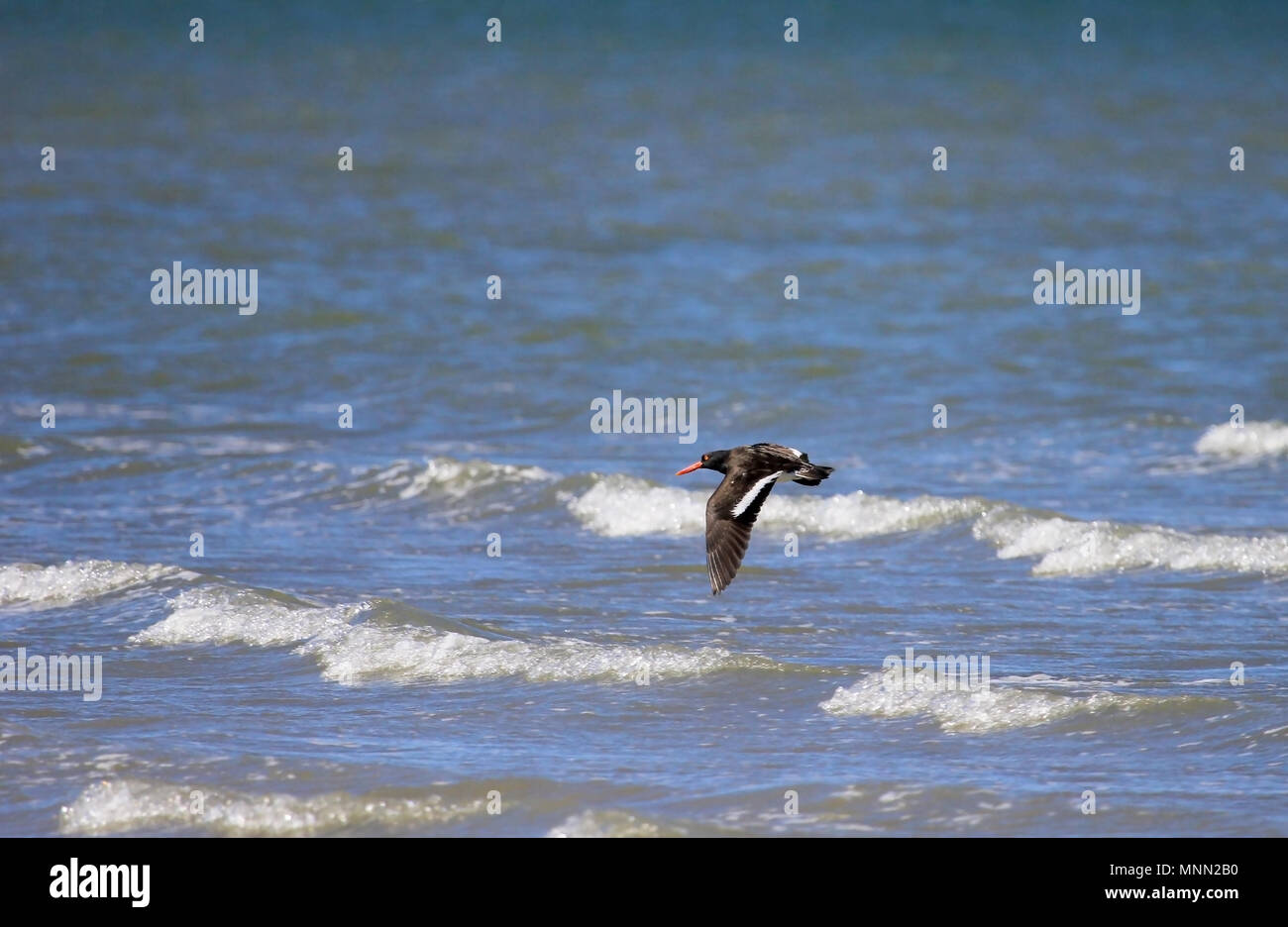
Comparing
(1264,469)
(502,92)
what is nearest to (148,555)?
(1264,469)

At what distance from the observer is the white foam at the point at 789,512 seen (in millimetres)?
12336

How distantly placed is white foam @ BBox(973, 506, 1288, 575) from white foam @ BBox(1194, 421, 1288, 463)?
2.84 m

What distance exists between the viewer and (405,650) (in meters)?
9.28

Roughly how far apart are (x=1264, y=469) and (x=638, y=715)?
296 inches

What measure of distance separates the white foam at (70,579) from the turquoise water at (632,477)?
0.17 feet

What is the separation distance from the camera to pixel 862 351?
749 inches

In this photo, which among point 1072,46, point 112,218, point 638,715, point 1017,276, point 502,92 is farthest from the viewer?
point 1072,46

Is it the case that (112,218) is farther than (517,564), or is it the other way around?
(112,218)
